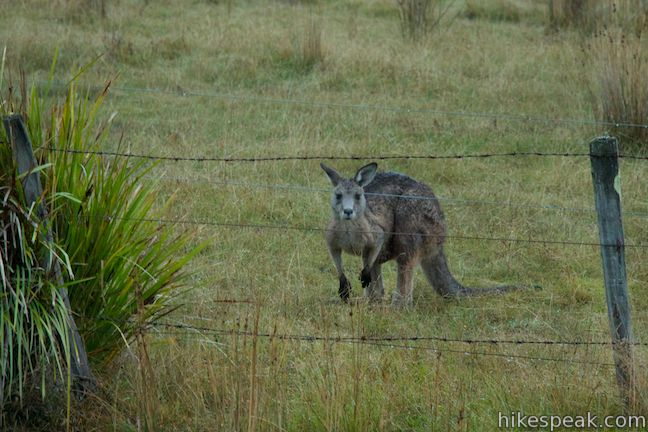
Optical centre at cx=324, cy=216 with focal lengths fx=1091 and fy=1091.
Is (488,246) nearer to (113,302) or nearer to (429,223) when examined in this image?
(429,223)

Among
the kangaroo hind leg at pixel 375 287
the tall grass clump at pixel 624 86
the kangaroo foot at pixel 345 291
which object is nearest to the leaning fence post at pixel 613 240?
the kangaroo foot at pixel 345 291

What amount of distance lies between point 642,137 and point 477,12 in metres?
6.27

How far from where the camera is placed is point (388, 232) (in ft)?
24.1

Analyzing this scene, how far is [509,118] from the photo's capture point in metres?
10.5

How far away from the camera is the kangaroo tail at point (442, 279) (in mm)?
7219

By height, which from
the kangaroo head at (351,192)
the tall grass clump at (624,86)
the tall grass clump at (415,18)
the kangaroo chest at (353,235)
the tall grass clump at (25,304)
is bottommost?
the tall grass clump at (25,304)

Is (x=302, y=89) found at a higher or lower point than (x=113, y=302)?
higher

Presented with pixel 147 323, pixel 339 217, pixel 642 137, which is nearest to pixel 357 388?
pixel 147 323

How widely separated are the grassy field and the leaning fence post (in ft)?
0.52

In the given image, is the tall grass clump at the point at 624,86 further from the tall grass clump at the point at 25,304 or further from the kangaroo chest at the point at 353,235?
the tall grass clump at the point at 25,304

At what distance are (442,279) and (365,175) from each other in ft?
2.87

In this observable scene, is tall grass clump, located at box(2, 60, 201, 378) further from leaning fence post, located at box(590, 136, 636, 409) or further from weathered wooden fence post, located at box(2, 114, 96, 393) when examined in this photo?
leaning fence post, located at box(590, 136, 636, 409)

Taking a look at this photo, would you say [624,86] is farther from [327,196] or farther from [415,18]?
[415,18]

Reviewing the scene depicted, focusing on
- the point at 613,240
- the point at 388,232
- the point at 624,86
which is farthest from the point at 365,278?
the point at 624,86
